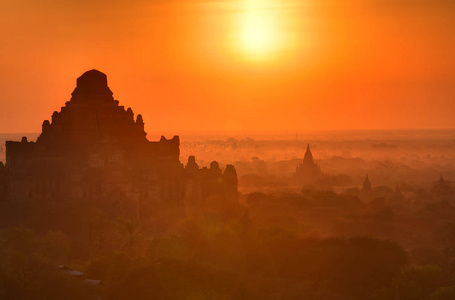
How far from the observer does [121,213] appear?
76.3m

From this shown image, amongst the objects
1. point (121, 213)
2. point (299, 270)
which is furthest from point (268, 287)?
point (121, 213)

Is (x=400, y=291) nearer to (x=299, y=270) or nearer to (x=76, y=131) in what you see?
(x=299, y=270)

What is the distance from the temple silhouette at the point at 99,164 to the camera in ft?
255

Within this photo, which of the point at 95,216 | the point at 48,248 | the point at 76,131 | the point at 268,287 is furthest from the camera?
the point at 76,131

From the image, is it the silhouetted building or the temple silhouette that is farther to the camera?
the silhouetted building

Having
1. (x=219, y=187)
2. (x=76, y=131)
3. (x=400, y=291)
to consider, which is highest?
(x=76, y=131)

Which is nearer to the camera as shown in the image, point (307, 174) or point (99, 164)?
point (99, 164)

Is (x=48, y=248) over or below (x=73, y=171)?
below

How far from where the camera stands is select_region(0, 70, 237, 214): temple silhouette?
77875 mm

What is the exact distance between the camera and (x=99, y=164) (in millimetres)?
78188

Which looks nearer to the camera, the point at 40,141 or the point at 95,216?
the point at 95,216

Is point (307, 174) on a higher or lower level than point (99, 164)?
lower

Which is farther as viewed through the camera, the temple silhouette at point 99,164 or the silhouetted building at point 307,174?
the silhouetted building at point 307,174

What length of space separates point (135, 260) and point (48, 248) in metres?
8.86
